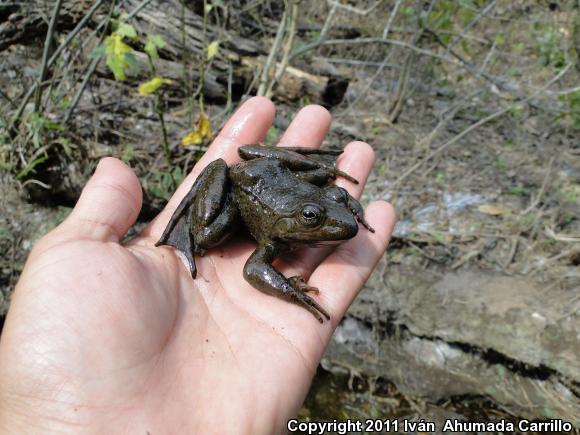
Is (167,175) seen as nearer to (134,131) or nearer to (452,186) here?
(134,131)

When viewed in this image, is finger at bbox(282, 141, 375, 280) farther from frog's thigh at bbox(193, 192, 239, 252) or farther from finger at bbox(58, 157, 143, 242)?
finger at bbox(58, 157, 143, 242)

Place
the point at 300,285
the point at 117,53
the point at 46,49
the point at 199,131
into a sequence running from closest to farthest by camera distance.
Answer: the point at 300,285 < the point at 117,53 < the point at 46,49 < the point at 199,131

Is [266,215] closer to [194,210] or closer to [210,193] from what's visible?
[210,193]

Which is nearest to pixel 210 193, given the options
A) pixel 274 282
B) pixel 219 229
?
pixel 219 229

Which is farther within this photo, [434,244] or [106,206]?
[434,244]

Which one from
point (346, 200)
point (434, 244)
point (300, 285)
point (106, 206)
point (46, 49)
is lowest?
point (434, 244)

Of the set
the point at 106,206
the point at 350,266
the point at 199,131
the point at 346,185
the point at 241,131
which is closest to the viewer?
the point at 106,206

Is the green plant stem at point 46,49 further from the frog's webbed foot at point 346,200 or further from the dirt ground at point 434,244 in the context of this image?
the frog's webbed foot at point 346,200

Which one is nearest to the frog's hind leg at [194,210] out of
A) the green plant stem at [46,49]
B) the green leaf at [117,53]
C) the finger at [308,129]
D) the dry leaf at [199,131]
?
the finger at [308,129]
